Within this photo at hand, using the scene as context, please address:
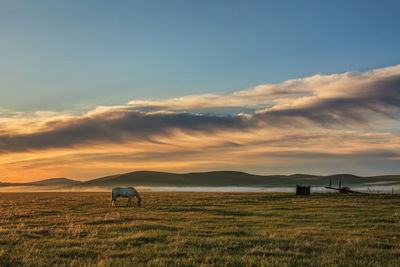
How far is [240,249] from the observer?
1397 centimetres

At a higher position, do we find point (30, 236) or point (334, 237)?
point (334, 237)

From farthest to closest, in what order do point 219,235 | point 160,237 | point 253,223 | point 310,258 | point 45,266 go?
point 253,223, point 219,235, point 160,237, point 310,258, point 45,266

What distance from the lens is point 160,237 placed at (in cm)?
1681

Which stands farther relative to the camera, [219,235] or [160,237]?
[219,235]

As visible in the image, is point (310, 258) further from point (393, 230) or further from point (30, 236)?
point (30, 236)

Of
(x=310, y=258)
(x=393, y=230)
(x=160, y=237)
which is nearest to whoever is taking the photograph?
(x=310, y=258)

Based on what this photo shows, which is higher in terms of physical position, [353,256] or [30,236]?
[353,256]

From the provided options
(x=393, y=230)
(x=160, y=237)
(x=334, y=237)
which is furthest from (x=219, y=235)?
(x=393, y=230)

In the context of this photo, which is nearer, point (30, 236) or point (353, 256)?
point (353, 256)

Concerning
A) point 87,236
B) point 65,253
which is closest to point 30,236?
point 87,236

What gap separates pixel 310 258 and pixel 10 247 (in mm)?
11914

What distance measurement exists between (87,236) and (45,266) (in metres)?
6.02

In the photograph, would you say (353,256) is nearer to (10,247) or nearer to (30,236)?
(10,247)

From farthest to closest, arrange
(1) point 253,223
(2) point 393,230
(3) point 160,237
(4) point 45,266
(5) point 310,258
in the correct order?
(1) point 253,223 → (2) point 393,230 → (3) point 160,237 → (5) point 310,258 → (4) point 45,266
